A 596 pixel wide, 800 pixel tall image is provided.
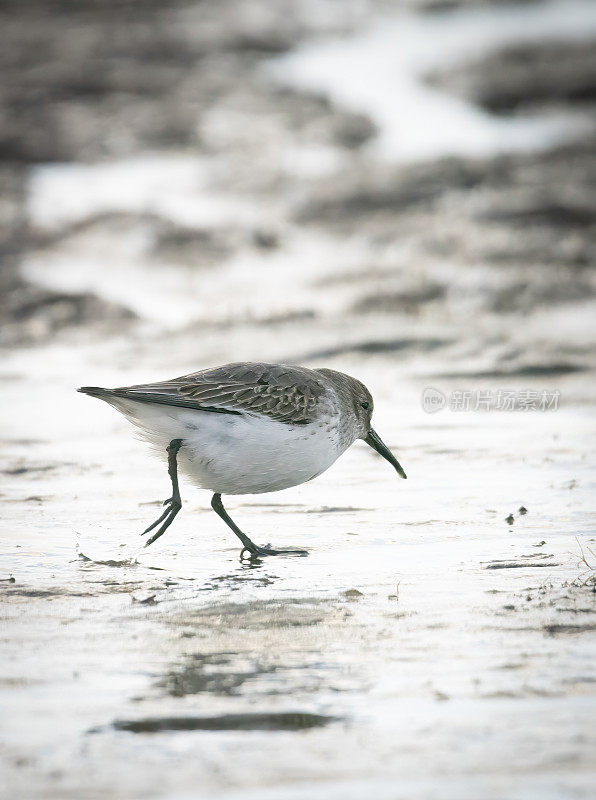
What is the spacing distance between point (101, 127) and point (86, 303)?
4341mm

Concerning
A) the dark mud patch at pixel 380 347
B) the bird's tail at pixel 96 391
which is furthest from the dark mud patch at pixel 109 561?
the dark mud patch at pixel 380 347

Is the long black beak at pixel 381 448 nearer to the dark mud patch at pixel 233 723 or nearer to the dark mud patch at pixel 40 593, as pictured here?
the dark mud patch at pixel 40 593

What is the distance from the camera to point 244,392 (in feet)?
19.7

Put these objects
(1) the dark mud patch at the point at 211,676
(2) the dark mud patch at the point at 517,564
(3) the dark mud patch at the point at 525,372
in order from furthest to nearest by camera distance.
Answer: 1. (3) the dark mud patch at the point at 525,372
2. (2) the dark mud patch at the point at 517,564
3. (1) the dark mud patch at the point at 211,676

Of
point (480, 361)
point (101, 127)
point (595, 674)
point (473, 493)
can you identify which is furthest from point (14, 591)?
point (101, 127)

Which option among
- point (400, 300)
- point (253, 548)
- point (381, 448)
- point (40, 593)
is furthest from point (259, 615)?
point (400, 300)

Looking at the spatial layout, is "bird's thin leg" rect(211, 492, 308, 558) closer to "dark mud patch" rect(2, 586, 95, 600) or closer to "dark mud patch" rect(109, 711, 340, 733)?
"dark mud patch" rect(2, 586, 95, 600)

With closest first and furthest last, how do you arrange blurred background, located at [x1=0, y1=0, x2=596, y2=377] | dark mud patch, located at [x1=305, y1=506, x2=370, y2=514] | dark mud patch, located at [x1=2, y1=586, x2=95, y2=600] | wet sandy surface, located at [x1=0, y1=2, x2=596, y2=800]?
wet sandy surface, located at [x1=0, y1=2, x2=596, y2=800]
dark mud patch, located at [x1=2, y1=586, x2=95, y2=600]
dark mud patch, located at [x1=305, y1=506, x2=370, y2=514]
blurred background, located at [x1=0, y1=0, x2=596, y2=377]

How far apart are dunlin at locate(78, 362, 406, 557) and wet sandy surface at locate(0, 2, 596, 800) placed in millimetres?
341

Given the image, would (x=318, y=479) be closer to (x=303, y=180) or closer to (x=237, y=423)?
(x=237, y=423)

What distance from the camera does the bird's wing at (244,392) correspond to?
19.1 feet

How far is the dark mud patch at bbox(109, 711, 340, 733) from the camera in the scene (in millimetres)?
3322

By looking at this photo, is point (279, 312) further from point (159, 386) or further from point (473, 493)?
point (159, 386)

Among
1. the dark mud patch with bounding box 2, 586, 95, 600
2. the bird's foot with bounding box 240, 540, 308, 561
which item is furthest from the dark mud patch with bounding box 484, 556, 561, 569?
the dark mud patch with bounding box 2, 586, 95, 600
